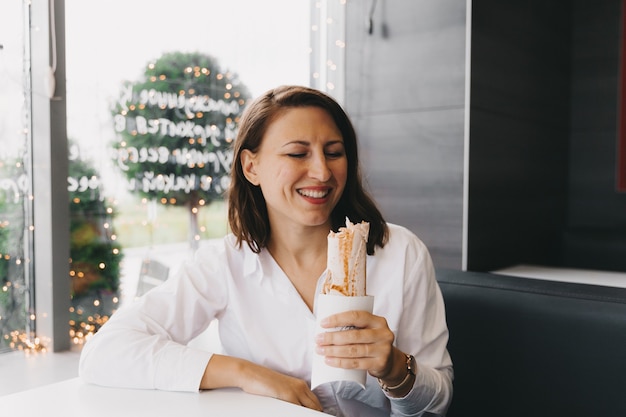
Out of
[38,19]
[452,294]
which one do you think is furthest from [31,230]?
[452,294]

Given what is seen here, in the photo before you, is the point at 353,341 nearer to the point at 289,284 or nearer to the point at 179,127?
the point at 289,284

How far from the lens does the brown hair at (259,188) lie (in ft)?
4.97

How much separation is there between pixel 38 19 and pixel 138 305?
51.7 inches

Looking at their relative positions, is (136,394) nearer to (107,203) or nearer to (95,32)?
(107,203)

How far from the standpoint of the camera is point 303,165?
1451 mm

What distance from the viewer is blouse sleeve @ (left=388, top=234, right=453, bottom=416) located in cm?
139

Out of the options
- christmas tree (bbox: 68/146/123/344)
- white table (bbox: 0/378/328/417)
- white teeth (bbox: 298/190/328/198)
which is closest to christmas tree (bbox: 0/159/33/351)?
christmas tree (bbox: 68/146/123/344)

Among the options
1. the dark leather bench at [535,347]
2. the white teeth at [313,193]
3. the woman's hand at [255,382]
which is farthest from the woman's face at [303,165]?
the dark leather bench at [535,347]

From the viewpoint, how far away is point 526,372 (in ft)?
5.50

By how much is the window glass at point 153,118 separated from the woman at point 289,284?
1.07 meters

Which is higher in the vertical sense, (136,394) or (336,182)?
(336,182)

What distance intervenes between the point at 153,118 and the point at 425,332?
171 cm

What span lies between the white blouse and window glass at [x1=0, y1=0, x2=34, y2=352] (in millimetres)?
1005

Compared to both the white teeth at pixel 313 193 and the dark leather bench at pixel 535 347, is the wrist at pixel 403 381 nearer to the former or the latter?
the white teeth at pixel 313 193
